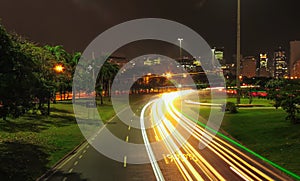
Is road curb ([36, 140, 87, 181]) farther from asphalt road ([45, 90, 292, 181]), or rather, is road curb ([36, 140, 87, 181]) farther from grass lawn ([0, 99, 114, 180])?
grass lawn ([0, 99, 114, 180])

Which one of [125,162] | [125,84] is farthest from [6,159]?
[125,84]

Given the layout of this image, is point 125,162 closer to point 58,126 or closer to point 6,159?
point 6,159

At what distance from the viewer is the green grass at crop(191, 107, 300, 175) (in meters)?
21.5

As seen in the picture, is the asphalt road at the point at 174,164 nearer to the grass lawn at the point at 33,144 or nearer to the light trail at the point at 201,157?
the light trail at the point at 201,157

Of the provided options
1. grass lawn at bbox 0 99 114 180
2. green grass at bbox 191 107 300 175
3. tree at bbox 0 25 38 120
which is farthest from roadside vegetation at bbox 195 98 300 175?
tree at bbox 0 25 38 120

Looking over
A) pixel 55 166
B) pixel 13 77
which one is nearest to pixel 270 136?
pixel 55 166

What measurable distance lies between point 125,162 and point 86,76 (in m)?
52.4

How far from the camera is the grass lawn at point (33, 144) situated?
65.2 feet

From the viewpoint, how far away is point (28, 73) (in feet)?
64.6

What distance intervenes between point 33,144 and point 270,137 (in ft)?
65.3

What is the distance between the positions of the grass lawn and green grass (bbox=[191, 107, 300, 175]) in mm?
14408

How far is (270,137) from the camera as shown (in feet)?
92.5

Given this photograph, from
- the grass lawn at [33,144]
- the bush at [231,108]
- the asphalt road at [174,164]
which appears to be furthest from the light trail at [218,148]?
the bush at [231,108]

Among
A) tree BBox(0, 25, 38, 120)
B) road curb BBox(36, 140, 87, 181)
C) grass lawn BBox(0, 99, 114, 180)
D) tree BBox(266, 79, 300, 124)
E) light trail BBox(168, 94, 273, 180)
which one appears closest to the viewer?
tree BBox(0, 25, 38, 120)
